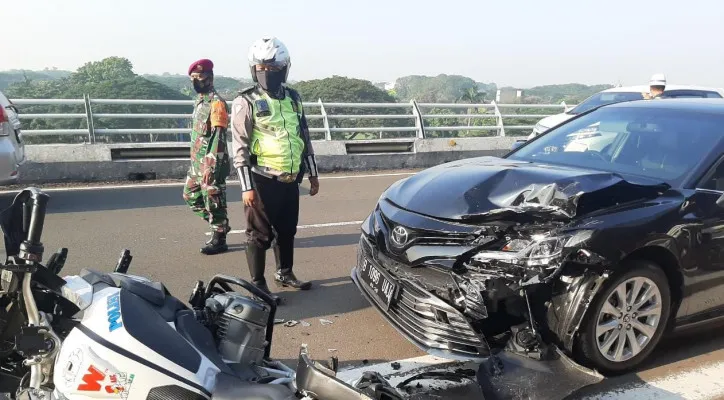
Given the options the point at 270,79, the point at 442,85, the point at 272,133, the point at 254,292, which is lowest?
the point at 254,292

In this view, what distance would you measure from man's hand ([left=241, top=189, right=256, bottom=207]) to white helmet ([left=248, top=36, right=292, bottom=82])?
0.84 meters

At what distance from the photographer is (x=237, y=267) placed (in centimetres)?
566

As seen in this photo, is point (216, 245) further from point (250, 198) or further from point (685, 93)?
point (685, 93)

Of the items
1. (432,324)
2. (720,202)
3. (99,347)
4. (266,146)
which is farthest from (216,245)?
(720,202)

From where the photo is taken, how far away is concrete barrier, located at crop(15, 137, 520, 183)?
929cm

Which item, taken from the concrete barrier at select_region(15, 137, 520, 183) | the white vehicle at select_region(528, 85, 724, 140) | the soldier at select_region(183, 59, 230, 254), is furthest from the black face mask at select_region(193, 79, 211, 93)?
the white vehicle at select_region(528, 85, 724, 140)

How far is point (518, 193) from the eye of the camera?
3646mm

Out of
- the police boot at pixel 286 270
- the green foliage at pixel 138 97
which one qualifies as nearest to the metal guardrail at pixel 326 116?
the green foliage at pixel 138 97

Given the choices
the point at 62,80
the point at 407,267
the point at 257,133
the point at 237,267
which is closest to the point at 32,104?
the point at 62,80

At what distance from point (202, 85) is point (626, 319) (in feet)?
14.5

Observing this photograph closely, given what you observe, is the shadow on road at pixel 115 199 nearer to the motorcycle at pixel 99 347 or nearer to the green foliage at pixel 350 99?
the green foliage at pixel 350 99

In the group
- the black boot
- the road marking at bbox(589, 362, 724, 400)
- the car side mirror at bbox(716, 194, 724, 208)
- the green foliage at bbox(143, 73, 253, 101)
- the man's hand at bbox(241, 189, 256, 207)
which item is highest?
the green foliage at bbox(143, 73, 253, 101)

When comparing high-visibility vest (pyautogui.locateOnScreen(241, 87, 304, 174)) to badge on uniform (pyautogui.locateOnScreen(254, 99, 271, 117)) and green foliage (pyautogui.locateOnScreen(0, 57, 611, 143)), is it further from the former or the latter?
green foliage (pyautogui.locateOnScreen(0, 57, 611, 143))

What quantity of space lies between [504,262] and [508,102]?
12.7 m
